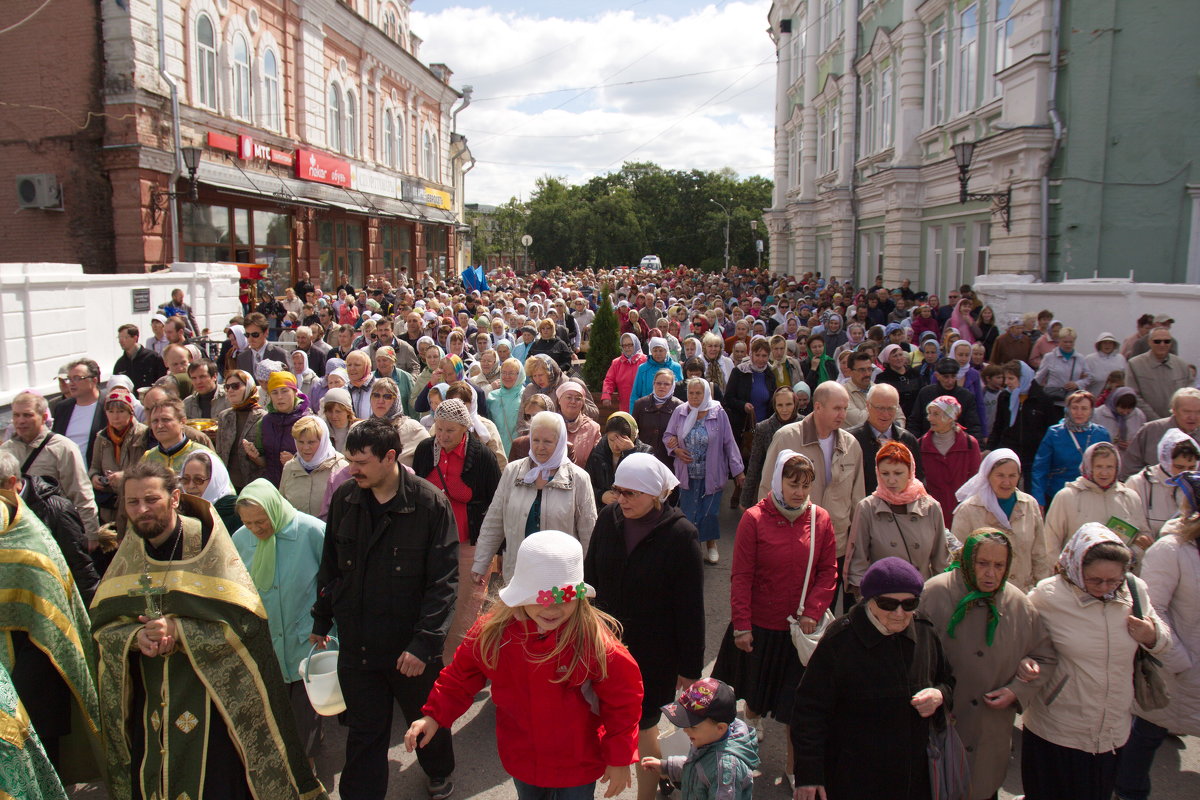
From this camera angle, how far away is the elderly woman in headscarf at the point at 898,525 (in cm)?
442

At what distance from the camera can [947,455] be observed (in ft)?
19.2

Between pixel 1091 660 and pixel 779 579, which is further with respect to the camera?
pixel 779 579

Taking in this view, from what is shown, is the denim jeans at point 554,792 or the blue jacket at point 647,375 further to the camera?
the blue jacket at point 647,375

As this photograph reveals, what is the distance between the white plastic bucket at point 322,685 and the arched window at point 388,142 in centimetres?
2761

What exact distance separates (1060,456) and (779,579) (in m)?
3.14

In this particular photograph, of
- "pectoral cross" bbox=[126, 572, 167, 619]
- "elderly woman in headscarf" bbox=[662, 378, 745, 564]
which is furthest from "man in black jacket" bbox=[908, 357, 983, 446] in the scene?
"pectoral cross" bbox=[126, 572, 167, 619]

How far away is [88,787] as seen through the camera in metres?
4.27

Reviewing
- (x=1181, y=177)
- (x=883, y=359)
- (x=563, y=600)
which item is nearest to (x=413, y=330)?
(x=883, y=359)

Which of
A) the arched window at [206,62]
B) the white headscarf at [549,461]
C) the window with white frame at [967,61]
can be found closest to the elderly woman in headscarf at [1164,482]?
the white headscarf at [549,461]

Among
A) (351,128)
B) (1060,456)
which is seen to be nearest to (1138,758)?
(1060,456)

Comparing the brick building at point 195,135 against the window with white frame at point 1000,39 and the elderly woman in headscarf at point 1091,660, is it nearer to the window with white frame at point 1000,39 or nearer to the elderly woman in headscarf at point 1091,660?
the window with white frame at point 1000,39

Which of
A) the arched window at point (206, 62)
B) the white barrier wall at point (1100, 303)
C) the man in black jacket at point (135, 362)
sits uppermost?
the arched window at point (206, 62)

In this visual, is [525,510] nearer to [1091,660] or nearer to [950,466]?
[1091,660]

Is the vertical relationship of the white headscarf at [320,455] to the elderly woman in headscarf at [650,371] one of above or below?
below
